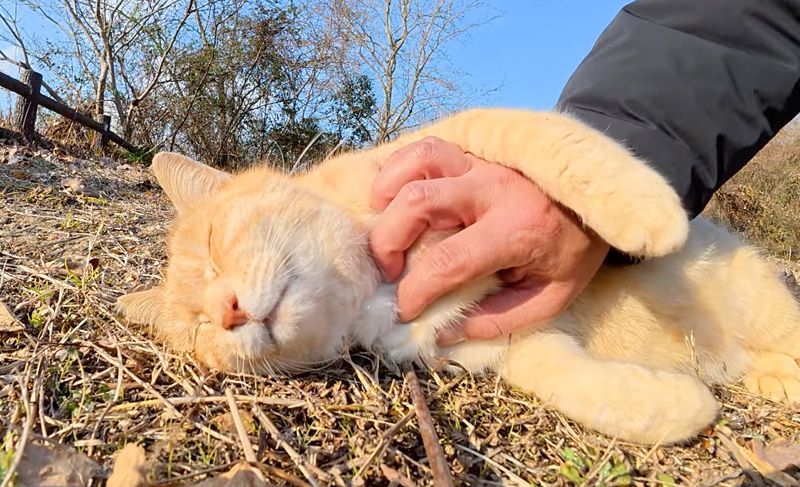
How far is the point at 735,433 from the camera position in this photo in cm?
125

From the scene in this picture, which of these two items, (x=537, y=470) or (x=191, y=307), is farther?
(x=191, y=307)

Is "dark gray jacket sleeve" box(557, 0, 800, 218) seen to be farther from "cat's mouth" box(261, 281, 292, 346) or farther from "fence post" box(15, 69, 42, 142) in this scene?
"fence post" box(15, 69, 42, 142)

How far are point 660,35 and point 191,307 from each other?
5.42 ft

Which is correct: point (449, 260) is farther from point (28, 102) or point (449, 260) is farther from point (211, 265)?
point (28, 102)

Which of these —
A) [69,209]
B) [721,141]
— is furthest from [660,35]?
[69,209]

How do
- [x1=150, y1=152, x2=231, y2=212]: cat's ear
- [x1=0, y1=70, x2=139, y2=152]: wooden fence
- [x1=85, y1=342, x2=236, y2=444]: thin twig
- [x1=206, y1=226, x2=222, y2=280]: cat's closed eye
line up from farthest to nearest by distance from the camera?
1. [x1=0, y1=70, x2=139, y2=152]: wooden fence
2. [x1=150, y1=152, x2=231, y2=212]: cat's ear
3. [x1=206, y1=226, x2=222, y2=280]: cat's closed eye
4. [x1=85, y1=342, x2=236, y2=444]: thin twig

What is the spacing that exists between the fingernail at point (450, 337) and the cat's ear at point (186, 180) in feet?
3.28

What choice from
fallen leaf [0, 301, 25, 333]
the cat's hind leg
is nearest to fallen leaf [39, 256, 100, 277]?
fallen leaf [0, 301, 25, 333]

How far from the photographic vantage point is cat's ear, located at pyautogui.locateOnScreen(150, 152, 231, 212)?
1.82m

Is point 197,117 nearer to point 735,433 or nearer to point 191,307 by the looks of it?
point 191,307

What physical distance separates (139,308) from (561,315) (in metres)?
1.29

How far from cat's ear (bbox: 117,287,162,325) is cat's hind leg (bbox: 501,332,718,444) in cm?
108

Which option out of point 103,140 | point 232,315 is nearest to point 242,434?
point 232,315

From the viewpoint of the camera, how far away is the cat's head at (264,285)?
1377mm
